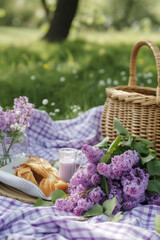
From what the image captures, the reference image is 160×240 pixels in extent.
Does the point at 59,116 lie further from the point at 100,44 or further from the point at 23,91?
the point at 100,44

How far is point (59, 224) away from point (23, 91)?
2.47 meters

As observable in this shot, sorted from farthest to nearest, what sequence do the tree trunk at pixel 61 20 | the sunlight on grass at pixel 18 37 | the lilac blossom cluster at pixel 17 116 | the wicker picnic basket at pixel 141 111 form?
the sunlight on grass at pixel 18 37, the tree trunk at pixel 61 20, the wicker picnic basket at pixel 141 111, the lilac blossom cluster at pixel 17 116

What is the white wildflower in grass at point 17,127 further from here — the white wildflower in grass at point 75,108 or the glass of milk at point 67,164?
the white wildflower in grass at point 75,108

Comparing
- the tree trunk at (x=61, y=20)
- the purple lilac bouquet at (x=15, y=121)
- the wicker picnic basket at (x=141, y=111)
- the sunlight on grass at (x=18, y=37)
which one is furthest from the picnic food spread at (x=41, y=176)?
the sunlight on grass at (x=18, y=37)

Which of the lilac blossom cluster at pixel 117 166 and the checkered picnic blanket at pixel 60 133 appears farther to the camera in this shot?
the checkered picnic blanket at pixel 60 133

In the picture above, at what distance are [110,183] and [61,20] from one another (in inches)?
174

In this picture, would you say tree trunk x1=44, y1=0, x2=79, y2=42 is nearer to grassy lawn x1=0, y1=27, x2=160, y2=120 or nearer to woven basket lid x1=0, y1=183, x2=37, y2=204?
grassy lawn x1=0, y1=27, x2=160, y2=120

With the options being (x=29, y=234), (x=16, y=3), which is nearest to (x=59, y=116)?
(x=29, y=234)

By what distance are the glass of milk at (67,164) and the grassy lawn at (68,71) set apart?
114 centimetres

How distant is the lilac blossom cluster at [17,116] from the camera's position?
5.85 feet

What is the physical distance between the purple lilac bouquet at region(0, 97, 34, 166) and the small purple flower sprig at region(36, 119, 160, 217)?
0.37 m

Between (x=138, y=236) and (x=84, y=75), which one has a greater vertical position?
(x=84, y=75)

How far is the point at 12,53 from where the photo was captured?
5270mm

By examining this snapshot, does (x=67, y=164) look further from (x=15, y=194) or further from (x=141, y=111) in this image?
(x=141, y=111)
